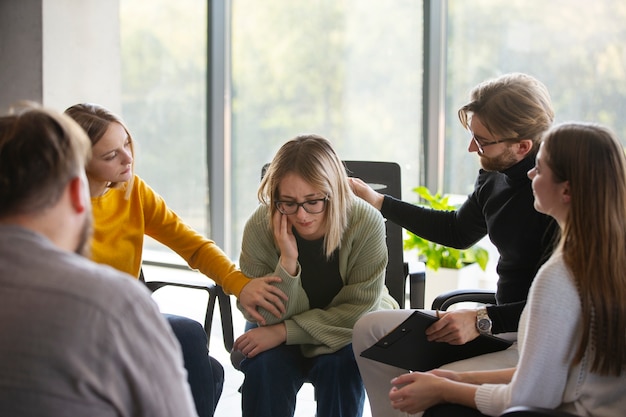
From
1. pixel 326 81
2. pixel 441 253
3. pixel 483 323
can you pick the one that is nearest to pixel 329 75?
pixel 326 81

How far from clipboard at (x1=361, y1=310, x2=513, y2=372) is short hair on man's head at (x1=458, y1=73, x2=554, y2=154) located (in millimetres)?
594

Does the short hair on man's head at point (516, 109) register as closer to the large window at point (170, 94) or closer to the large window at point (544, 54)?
the large window at point (544, 54)

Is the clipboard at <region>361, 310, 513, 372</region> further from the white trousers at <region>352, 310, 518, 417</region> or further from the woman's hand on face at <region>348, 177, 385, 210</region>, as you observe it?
the woman's hand on face at <region>348, 177, 385, 210</region>

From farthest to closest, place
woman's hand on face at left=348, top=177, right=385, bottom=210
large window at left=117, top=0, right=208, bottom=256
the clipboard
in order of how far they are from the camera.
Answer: large window at left=117, top=0, right=208, bottom=256
woman's hand on face at left=348, top=177, right=385, bottom=210
the clipboard

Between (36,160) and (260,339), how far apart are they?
1.32m

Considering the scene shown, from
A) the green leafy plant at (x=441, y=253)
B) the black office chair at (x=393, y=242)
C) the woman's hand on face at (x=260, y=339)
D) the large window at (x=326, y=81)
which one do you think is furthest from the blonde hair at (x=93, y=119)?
the large window at (x=326, y=81)

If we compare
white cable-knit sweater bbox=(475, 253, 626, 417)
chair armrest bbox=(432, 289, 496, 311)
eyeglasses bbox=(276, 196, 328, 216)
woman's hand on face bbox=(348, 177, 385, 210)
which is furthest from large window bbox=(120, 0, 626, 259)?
white cable-knit sweater bbox=(475, 253, 626, 417)

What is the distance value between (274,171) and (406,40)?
2795mm

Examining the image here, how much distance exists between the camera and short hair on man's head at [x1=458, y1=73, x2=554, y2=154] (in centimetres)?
218

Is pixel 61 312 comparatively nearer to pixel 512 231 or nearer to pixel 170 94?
pixel 512 231

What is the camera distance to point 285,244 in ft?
7.66

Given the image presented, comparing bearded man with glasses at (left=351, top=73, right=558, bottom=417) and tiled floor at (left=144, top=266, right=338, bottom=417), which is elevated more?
bearded man with glasses at (left=351, top=73, right=558, bottom=417)

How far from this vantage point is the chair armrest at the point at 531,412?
1.42 m

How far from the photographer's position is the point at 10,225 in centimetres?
111
